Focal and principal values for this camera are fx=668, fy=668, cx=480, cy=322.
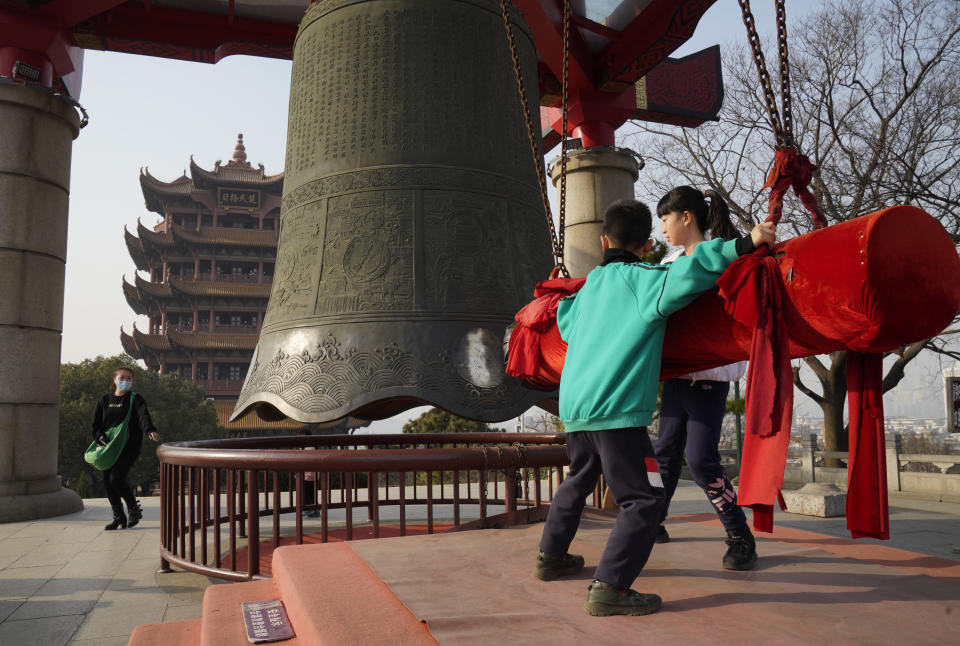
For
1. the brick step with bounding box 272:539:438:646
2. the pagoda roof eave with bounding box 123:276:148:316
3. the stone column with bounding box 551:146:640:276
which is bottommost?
the brick step with bounding box 272:539:438:646

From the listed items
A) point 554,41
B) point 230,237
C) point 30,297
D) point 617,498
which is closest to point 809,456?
point 554,41

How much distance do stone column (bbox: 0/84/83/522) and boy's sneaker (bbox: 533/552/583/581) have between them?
200 inches

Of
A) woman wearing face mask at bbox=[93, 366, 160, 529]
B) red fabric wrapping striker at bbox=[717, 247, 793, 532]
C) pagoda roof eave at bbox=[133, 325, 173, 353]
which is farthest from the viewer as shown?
pagoda roof eave at bbox=[133, 325, 173, 353]

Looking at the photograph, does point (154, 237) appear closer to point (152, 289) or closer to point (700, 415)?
point (152, 289)

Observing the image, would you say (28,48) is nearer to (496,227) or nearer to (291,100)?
(291,100)

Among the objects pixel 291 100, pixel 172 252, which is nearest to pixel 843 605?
pixel 291 100

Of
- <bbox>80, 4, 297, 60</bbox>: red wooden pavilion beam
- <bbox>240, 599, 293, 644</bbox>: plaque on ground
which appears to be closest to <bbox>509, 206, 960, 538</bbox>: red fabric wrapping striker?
Answer: <bbox>240, 599, 293, 644</bbox>: plaque on ground

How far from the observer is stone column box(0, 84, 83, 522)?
17.3 feet

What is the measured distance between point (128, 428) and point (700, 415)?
14.5ft

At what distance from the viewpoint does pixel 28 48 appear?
5.44m

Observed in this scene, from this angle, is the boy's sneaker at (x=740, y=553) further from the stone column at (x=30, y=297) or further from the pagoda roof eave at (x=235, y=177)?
the pagoda roof eave at (x=235, y=177)

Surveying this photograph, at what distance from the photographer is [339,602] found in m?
1.52

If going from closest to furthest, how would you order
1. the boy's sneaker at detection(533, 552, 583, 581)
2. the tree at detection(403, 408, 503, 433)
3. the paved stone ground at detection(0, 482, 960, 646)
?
the boy's sneaker at detection(533, 552, 583, 581), the paved stone ground at detection(0, 482, 960, 646), the tree at detection(403, 408, 503, 433)

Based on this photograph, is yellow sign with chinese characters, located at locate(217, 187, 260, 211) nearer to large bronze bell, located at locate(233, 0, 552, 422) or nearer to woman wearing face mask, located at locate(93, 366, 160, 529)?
woman wearing face mask, located at locate(93, 366, 160, 529)
